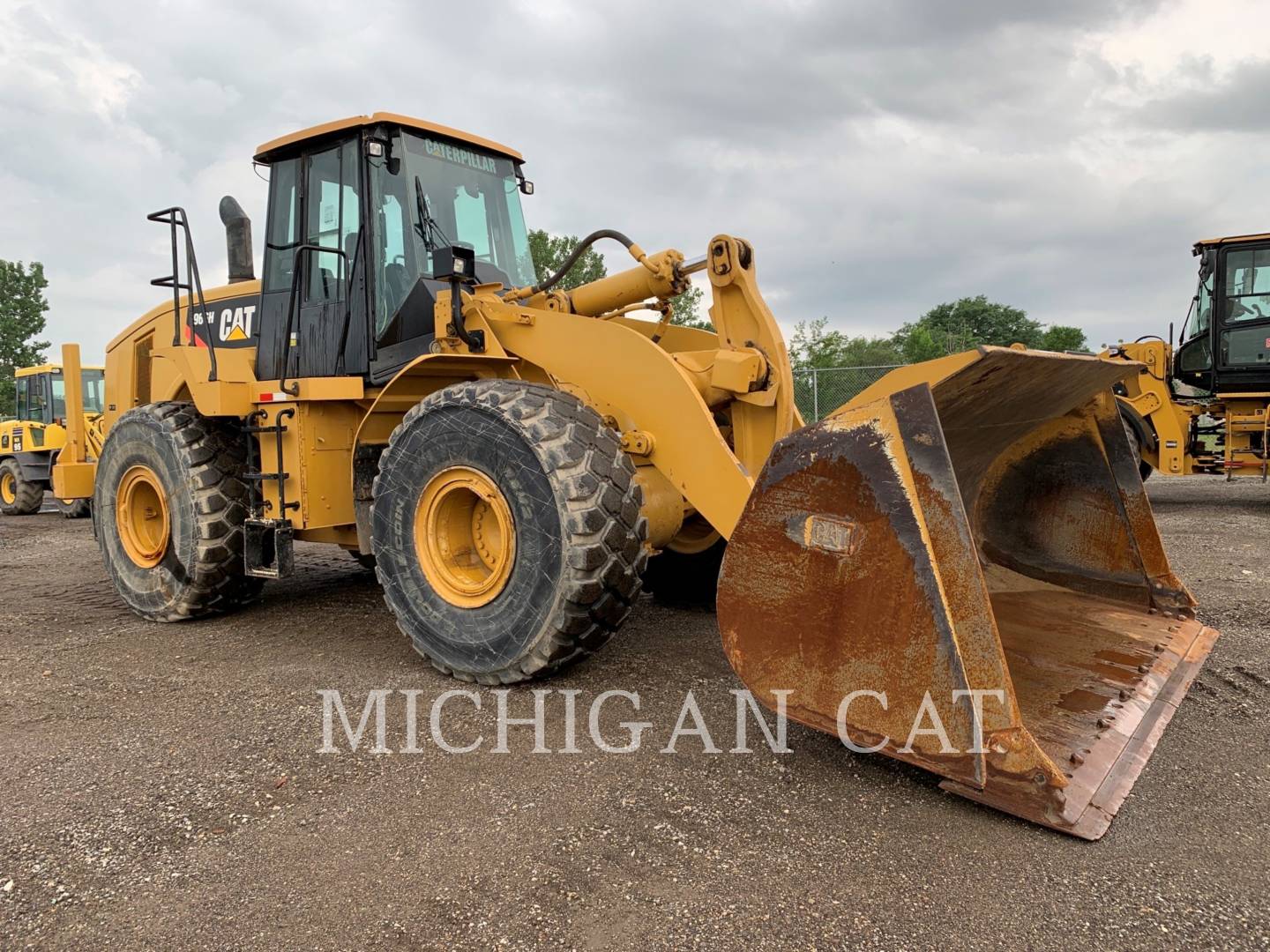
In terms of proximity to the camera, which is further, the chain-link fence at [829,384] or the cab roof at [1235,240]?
the chain-link fence at [829,384]

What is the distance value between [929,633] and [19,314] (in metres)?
52.6

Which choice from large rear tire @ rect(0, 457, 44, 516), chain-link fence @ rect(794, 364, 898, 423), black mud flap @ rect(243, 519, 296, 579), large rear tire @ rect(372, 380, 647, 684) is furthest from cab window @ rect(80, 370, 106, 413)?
large rear tire @ rect(372, 380, 647, 684)

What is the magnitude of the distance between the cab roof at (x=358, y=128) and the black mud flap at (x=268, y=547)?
7.12 feet

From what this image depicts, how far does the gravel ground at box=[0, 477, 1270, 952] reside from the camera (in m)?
2.07

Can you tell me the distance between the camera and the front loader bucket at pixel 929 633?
2.34m

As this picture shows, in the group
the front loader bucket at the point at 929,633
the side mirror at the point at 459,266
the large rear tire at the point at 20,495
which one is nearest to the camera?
the front loader bucket at the point at 929,633

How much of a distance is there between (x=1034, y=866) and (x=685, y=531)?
2.77 metres

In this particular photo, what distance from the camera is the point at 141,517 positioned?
5594mm

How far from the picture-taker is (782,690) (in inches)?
106

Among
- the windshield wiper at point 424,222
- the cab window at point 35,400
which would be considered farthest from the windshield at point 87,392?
the windshield wiper at point 424,222

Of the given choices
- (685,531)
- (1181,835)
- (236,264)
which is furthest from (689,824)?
(236,264)

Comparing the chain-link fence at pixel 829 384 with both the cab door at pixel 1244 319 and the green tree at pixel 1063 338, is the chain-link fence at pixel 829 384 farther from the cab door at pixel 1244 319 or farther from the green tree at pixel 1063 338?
the green tree at pixel 1063 338

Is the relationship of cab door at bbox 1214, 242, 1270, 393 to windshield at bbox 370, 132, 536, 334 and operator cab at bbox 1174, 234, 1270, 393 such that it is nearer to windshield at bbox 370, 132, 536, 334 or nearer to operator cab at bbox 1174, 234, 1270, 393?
operator cab at bbox 1174, 234, 1270, 393

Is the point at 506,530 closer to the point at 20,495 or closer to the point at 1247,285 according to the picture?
the point at 1247,285
